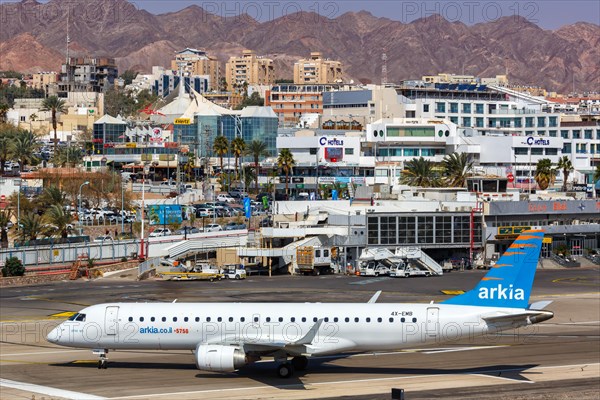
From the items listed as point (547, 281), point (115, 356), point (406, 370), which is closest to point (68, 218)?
point (547, 281)

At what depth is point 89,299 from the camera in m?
92.6

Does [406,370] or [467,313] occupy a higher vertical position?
[467,313]

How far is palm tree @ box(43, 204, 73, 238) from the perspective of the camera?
124m

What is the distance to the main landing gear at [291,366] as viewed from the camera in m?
55.0

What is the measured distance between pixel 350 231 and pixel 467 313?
67.9 meters

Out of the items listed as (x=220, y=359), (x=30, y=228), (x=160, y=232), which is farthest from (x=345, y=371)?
(x=160, y=232)

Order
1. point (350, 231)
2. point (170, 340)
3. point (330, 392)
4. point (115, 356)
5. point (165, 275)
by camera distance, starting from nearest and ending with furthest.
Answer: point (330, 392) < point (170, 340) < point (115, 356) < point (165, 275) < point (350, 231)

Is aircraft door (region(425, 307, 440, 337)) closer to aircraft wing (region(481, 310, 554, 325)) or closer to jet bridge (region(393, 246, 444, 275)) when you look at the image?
aircraft wing (region(481, 310, 554, 325))

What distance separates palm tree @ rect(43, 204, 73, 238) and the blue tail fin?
78.8m

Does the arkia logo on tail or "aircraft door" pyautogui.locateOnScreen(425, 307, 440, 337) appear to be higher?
the arkia logo on tail

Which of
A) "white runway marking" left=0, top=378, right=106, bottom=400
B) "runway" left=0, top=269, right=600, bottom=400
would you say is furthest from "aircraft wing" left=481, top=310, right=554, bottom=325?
"white runway marking" left=0, top=378, right=106, bottom=400

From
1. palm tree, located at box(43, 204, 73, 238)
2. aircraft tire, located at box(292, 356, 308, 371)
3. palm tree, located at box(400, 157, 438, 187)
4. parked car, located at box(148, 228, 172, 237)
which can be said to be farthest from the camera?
palm tree, located at box(400, 157, 438, 187)

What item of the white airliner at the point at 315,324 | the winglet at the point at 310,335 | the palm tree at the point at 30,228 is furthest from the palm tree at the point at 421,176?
the winglet at the point at 310,335

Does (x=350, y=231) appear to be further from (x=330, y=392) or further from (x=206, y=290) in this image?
(x=330, y=392)
